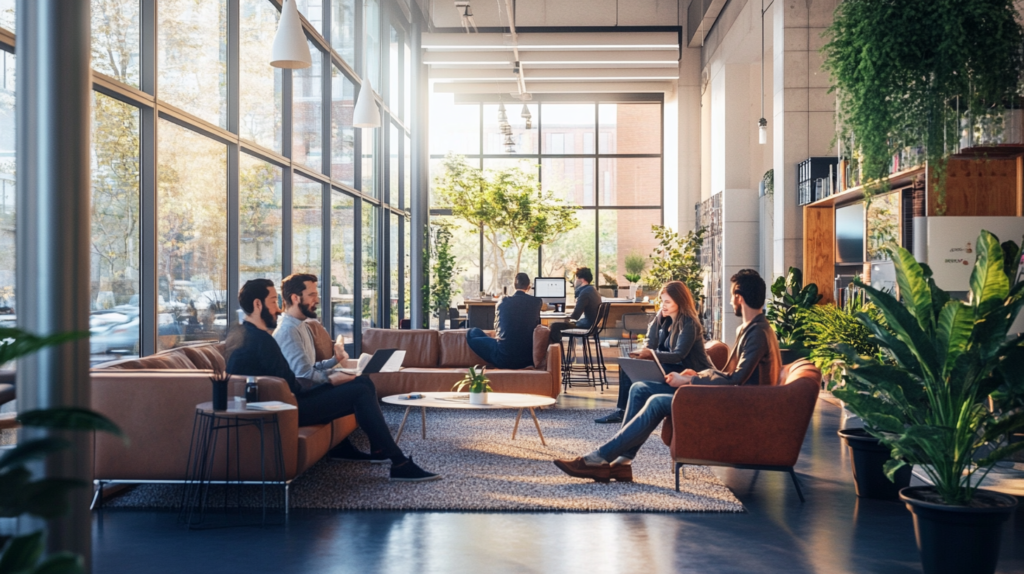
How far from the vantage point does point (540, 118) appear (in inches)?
689

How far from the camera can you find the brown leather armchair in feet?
15.4

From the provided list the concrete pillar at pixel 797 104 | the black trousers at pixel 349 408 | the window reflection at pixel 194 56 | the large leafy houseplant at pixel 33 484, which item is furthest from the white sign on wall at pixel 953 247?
the large leafy houseplant at pixel 33 484

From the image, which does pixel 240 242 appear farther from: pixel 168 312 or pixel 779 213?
pixel 779 213

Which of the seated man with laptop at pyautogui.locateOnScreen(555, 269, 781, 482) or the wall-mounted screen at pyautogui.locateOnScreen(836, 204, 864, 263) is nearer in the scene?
the seated man with laptop at pyautogui.locateOnScreen(555, 269, 781, 482)

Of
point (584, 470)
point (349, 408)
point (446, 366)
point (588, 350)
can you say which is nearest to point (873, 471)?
point (584, 470)

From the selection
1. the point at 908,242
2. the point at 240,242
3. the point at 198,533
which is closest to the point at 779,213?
the point at 908,242

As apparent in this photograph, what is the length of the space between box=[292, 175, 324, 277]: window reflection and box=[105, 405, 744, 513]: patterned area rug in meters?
2.31

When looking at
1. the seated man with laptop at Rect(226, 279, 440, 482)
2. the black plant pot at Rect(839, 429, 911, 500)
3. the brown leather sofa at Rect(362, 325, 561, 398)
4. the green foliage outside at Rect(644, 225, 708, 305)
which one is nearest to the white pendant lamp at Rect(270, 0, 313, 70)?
the seated man with laptop at Rect(226, 279, 440, 482)

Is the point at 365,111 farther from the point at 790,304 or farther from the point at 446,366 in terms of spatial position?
the point at 790,304

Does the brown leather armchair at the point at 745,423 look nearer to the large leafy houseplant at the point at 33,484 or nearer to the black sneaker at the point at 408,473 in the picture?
the black sneaker at the point at 408,473

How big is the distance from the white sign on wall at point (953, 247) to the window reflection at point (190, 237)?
17.0 ft

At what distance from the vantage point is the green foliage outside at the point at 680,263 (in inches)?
591

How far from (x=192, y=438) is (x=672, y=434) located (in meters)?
2.62

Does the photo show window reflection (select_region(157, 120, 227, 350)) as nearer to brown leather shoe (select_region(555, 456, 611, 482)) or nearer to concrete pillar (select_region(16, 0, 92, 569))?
brown leather shoe (select_region(555, 456, 611, 482))
